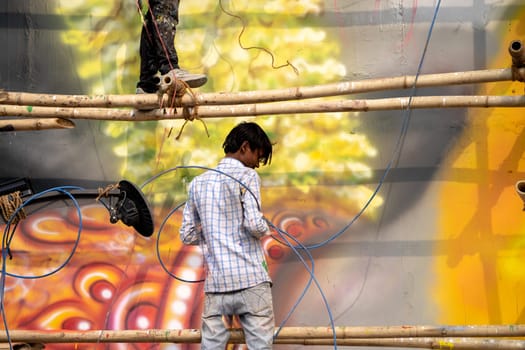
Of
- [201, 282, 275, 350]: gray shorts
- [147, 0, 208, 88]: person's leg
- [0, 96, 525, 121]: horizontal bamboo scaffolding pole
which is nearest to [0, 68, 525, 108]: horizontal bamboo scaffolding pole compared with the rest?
[0, 96, 525, 121]: horizontal bamboo scaffolding pole

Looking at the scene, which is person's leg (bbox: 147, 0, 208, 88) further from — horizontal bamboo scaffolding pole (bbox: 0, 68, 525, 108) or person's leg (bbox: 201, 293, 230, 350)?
person's leg (bbox: 201, 293, 230, 350)

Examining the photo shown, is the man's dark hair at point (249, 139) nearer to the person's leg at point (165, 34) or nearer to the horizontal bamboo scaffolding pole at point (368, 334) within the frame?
the person's leg at point (165, 34)

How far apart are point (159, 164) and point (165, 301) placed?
2.35ft

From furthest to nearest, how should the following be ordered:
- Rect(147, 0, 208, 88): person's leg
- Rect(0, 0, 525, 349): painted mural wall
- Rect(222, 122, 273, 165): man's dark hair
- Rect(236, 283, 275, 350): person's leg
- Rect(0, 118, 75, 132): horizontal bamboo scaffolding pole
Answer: Rect(0, 0, 525, 349): painted mural wall, Rect(0, 118, 75, 132): horizontal bamboo scaffolding pole, Rect(147, 0, 208, 88): person's leg, Rect(222, 122, 273, 165): man's dark hair, Rect(236, 283, 275, 350): person's leg

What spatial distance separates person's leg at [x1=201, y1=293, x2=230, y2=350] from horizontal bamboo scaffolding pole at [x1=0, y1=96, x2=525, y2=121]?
0.88 metres

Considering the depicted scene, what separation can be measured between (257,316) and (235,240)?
0.32 m

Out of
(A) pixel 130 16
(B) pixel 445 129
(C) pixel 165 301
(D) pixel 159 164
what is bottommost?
(C) pixel 165 301

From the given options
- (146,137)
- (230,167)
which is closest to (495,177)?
(230,167)

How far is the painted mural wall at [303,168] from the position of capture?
4.67 metres

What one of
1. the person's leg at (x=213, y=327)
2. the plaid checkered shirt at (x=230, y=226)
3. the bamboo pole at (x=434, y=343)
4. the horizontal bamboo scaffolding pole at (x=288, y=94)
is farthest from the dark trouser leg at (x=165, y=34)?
the bamboo pole at (x=434, y=343)

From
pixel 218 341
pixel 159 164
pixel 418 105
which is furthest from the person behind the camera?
pixel 159 164

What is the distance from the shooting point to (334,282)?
4734 millimetres

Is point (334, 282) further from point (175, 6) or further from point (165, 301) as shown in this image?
point (175, 6)

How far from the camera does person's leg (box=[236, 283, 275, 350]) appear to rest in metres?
3.79
